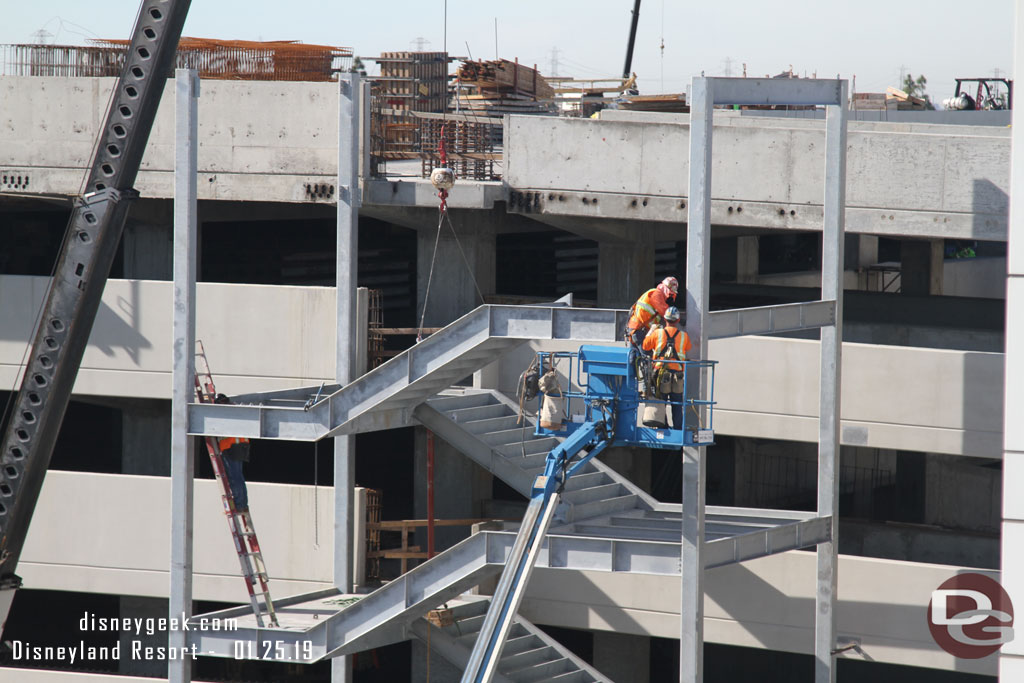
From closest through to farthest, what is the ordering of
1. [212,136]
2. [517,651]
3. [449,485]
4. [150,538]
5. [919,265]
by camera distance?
[517,651], [150,538], [212,136], [449,485], [919,265]

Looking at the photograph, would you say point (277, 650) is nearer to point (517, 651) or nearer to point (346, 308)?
point (517, 651)

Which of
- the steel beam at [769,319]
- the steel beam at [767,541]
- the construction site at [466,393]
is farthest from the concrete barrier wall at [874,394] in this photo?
the steel beam at [767,541]

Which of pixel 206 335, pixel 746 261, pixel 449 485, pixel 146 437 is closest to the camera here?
pixel 206 335

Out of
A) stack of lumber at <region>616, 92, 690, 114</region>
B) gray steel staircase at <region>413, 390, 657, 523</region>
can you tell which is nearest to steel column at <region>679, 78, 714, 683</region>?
gray steel staircase at <region>413, 390, 657, 523</region>

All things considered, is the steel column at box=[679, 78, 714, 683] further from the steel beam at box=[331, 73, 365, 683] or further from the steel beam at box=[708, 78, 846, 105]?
the steel beam at box=[331, 73, 365, 683]

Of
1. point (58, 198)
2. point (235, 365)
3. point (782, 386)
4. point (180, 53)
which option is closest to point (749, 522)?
point (782, 386)

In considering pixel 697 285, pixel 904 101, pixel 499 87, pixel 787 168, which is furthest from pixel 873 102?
pixel 697 285

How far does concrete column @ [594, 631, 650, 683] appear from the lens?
22203mm

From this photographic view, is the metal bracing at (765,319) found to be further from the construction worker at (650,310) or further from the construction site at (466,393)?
the construction worker at (650,310)

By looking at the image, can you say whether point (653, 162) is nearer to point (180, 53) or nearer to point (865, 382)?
point (865, 382)

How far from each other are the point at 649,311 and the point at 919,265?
1577cm

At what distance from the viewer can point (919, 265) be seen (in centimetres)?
2880

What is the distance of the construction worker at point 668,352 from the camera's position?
1516 cm

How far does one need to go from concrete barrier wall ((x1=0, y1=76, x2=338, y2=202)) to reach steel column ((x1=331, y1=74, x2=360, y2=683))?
1.44 metres
